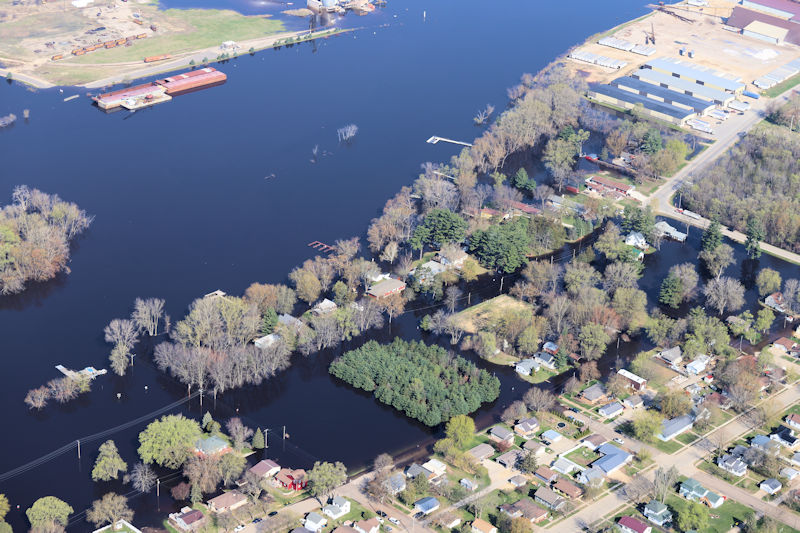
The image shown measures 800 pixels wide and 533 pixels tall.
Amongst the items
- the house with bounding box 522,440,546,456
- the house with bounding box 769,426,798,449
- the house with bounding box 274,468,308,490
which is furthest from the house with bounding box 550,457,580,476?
the house with bounding box 274,468,308,490

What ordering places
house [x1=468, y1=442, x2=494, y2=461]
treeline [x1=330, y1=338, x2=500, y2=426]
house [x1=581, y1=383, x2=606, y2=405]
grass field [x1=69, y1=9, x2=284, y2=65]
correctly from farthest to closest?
grass field [x1=69, y1=9, x2=284, y2=65], house [x1=581, y1=383, x2=606, y2=405], treeline [x1=330, y1=338, x2=500, y2=426], house [x1=468, y1=442, x2=494, y2=461]

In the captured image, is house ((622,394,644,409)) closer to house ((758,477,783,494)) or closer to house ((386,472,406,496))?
house ((758,477,783,494))

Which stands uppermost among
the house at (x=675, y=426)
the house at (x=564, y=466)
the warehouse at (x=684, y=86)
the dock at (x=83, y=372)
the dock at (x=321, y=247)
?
the warehouse at (x=684, y=86)

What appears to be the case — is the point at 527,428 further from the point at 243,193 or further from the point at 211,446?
the point at 243,193

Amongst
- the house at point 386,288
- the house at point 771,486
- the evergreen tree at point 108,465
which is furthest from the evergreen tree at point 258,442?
the house at point 771,486

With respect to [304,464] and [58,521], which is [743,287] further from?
[58,521]

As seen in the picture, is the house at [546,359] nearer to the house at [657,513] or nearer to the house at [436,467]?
the house at [436,467]

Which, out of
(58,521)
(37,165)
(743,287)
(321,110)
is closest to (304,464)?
(58,521)
